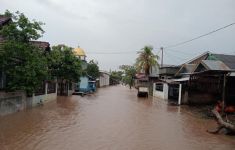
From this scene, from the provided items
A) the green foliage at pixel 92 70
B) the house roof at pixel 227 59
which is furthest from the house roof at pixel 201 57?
the green foliage at pixel 92 70

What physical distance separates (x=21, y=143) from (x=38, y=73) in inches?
356

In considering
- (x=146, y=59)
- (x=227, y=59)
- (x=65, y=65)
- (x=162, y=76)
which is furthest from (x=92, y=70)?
(x=227, y=59)

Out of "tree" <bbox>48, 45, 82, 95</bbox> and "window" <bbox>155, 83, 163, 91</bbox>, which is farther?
"window" <bbox>155, 83, 163, 91</bbox>

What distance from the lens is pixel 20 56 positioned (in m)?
18.6

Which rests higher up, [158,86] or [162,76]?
[162,76]

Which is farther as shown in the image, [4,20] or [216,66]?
[4,20]

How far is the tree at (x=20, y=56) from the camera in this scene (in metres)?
17.5

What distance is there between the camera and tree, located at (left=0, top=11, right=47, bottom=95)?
57.5 feet

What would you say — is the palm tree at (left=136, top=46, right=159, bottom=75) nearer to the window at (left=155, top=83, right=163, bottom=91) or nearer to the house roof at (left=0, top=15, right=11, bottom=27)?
the window at (left=155, top=83, right=163, bottom=91)

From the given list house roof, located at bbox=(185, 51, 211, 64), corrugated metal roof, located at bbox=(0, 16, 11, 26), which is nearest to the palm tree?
house roof, located at bbox=(185, 51, 211, 64)

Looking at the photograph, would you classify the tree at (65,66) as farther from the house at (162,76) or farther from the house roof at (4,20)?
the house roof at (4,20)

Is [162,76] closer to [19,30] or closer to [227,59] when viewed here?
[227,59]

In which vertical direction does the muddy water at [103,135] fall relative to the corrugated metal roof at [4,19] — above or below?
below

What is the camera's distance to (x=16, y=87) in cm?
1806
